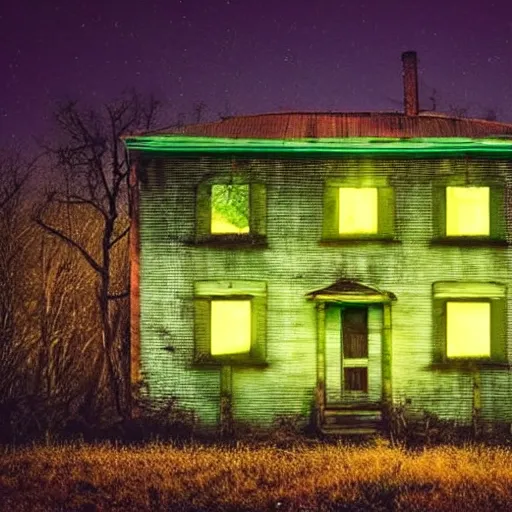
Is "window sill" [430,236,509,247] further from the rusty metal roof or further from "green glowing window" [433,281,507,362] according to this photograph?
the rusty metal roof

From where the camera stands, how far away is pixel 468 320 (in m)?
15.9

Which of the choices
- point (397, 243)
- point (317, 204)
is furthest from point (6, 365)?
point (397, 243)

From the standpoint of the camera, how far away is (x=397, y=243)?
1594cm

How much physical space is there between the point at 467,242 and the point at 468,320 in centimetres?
159

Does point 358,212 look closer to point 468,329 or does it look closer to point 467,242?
point 467,242

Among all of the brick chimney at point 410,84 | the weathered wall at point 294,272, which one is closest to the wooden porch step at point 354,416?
the weathered wall at point 294,272

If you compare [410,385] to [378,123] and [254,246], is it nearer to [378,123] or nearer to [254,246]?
[254,246]

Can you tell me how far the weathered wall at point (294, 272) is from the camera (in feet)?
51.8

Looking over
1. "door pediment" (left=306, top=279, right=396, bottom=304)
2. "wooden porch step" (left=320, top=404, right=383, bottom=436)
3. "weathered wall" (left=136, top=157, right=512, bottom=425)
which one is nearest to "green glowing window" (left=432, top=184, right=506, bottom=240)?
"weathered wall" (left=136, top=157, right=512, bottom=425)

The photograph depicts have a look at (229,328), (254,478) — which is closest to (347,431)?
(229,328)

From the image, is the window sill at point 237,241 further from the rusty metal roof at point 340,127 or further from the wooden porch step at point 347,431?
the wooden porch step at point 347,431

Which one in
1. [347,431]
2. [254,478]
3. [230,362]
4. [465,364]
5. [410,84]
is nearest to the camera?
[254,478]

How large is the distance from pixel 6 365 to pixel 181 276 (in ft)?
18.4

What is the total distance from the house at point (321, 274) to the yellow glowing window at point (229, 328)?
0.03m
